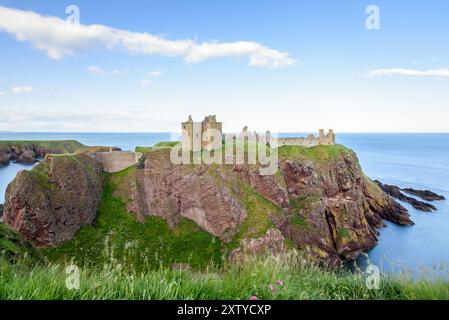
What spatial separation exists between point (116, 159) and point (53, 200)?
12.5 metres

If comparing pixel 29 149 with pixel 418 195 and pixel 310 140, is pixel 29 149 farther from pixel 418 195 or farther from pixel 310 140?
pixel 418 195

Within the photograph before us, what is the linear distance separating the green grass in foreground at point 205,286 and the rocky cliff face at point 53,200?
3520 cm

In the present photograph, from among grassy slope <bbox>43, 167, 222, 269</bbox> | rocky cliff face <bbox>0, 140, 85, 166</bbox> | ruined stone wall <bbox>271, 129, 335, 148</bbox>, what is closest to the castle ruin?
grassy slope <bbox>43, 167, 222, 269</bbox>

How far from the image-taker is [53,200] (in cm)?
4022

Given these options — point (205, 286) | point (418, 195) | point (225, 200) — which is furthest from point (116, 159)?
point (418, 195)

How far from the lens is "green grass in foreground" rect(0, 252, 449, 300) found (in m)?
5.92

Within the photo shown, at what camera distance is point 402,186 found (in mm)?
99875

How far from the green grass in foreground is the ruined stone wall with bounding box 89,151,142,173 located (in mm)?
45463

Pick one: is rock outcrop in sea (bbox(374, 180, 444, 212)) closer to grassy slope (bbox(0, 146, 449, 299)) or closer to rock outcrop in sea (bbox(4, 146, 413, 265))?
rock outcrop in sea (bbox(4, 146, 413, 265))

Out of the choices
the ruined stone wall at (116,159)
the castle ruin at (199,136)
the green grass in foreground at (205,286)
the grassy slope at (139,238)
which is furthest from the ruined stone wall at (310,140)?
the green grass in foreground at (205,286)
